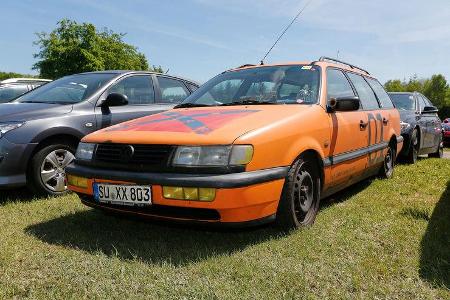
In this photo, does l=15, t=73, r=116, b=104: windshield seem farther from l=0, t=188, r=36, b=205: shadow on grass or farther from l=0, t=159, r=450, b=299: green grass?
l=0, t=159, r=450, b=299: green grass

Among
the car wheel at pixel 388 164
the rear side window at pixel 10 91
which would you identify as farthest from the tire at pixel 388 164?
the rear side window at pixel 10 91

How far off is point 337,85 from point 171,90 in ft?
8.88

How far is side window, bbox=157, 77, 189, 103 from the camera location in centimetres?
613

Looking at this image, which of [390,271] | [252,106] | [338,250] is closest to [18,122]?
[252,106]

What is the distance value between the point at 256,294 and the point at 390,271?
913 millimetres

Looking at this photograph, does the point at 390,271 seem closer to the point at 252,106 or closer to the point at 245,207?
the point at 245,207

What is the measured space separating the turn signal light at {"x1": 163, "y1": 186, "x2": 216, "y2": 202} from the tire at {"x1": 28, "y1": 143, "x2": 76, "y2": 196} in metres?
2.18

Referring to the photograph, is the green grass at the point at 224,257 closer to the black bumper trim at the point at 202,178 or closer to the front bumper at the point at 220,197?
the front bumper at the point at 220,197

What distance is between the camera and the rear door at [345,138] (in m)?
4.01

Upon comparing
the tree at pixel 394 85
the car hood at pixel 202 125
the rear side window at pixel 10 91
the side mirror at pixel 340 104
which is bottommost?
the car hood at pixel 202 125

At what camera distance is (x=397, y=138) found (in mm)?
6242

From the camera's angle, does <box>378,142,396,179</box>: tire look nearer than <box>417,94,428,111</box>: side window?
Yes

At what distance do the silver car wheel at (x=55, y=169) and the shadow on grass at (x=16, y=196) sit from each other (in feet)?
0.72

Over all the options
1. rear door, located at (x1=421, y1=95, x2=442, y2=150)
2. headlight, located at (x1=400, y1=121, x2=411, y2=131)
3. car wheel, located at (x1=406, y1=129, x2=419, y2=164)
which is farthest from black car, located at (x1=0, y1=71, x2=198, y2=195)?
rear door, located at (x1=421, y1=95, x2=442, y2=150)
